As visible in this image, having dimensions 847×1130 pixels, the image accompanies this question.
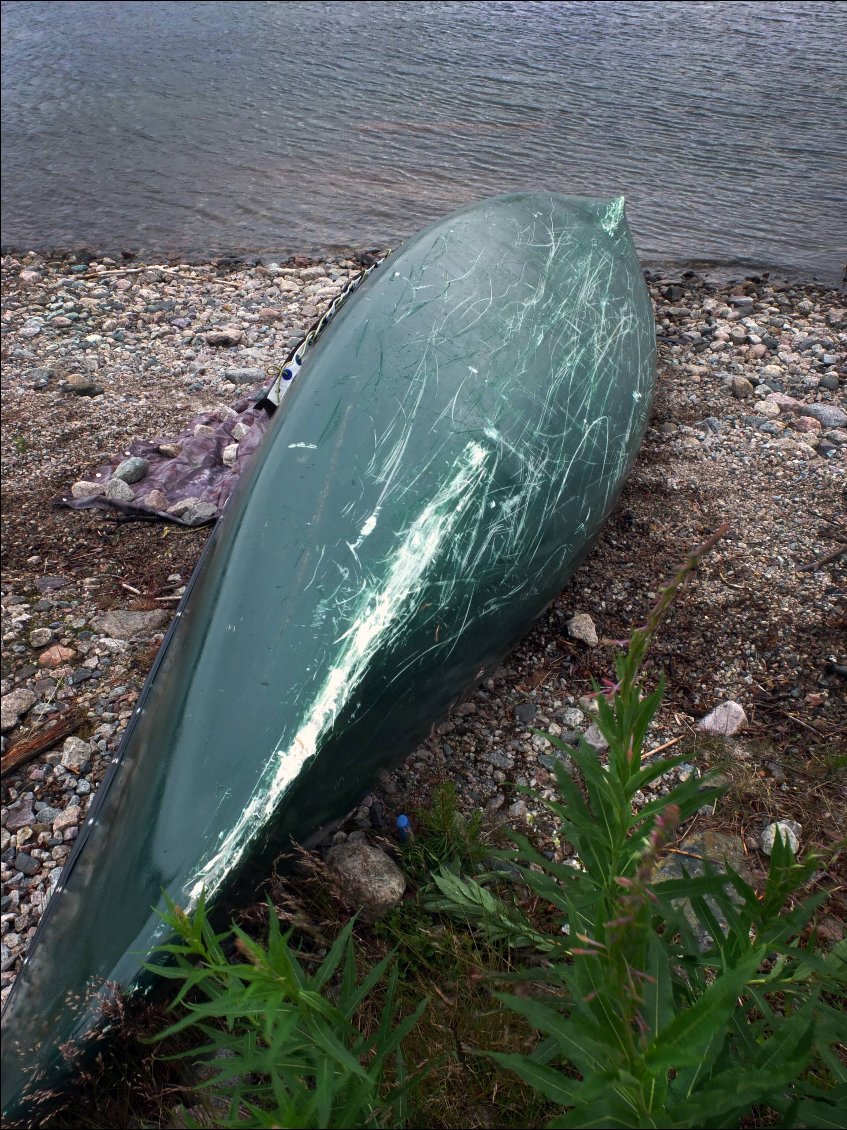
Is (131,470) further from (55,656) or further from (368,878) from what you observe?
(368,878)

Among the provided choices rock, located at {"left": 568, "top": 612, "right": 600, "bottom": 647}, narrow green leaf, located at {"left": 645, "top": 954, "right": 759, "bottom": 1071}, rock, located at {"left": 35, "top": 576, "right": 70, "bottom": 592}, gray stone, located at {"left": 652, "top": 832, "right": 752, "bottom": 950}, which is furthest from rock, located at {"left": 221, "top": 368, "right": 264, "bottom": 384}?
narrow green leaf, located at {"left": 645, "top": 954, "right": 759, "bottom": 1071}

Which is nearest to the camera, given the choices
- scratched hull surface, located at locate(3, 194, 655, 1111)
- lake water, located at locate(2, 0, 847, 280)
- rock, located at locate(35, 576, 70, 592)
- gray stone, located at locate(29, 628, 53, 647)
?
scratched hull surface, located at locate(3, 194, 655, 1111)

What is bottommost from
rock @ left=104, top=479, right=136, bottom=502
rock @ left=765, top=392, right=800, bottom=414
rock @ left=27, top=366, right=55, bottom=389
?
rock @ left=27, top=366, right=55, bottom=389

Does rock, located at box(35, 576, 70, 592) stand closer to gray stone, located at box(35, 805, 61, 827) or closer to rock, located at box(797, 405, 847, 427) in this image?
gray stone, located at box(35, 805, 61, 827)

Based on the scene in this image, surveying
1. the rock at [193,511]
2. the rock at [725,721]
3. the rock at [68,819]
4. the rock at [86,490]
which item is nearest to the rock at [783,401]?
the rock at [725,721]

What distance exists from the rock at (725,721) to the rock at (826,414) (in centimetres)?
190

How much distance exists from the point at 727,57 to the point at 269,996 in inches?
242

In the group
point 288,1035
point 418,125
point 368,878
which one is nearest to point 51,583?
point 368,878

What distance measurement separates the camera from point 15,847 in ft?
7.70

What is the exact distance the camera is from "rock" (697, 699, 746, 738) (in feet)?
8.53

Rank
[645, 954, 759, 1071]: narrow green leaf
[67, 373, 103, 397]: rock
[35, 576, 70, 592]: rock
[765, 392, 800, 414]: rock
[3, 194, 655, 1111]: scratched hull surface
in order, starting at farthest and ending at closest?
[67, 373, 103, 397]: rock
[765, 392, 800, 414]: rock
[35, 576, 70, 592]: rock
[3, 194, 655, 1111]: scratched hull surface
[645, 954, 759, 1071]: narrow green leaf

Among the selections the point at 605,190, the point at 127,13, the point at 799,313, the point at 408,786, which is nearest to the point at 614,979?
the point at 408,786

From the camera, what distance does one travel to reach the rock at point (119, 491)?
11.8ft

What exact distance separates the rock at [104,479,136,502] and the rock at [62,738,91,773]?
122 cm
